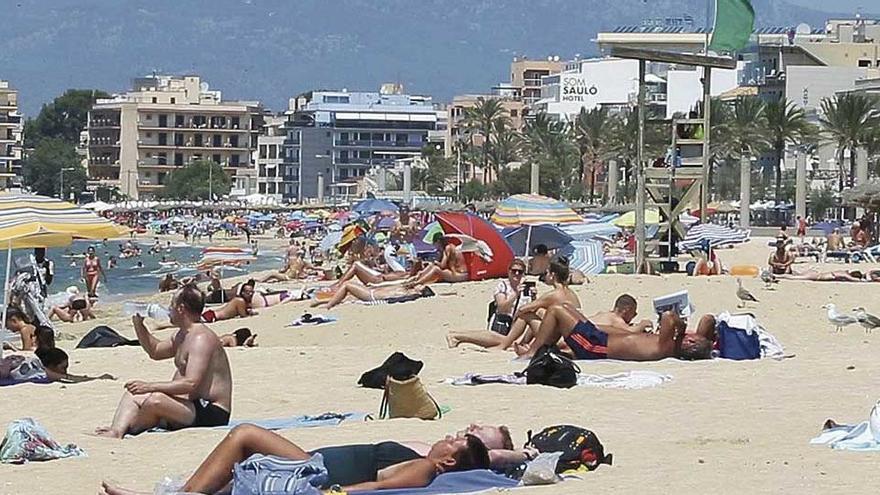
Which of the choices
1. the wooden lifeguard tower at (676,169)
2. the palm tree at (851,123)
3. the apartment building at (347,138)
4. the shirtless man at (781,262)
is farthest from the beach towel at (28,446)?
the apartment building at (347,138)

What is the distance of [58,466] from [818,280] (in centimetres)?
1475

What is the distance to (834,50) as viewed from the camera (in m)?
95.1

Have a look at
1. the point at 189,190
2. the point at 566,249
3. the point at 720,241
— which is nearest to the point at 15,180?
the point at 189,190

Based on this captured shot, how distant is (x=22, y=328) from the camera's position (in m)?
15.9

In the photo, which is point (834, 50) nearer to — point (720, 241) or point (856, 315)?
point (720, 241)

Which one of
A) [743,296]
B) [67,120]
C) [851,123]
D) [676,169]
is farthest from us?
[67,120]

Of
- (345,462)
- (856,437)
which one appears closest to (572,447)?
(345,462)

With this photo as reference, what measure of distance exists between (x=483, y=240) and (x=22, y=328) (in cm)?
852

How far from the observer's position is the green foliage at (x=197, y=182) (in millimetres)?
123938

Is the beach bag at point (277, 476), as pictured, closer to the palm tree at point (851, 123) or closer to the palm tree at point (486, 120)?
the palm tree at point (851, 123)

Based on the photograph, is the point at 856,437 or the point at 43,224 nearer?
the point at 856,437

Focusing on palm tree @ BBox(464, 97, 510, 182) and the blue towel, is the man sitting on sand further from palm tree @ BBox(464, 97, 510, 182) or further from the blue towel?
palm tree @ BBox(464, 97, 510, 182)

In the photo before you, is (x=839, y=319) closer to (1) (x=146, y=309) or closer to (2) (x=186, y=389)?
(1) (x=146, y=309)

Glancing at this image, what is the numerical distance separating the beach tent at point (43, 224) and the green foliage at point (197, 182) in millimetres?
111201
